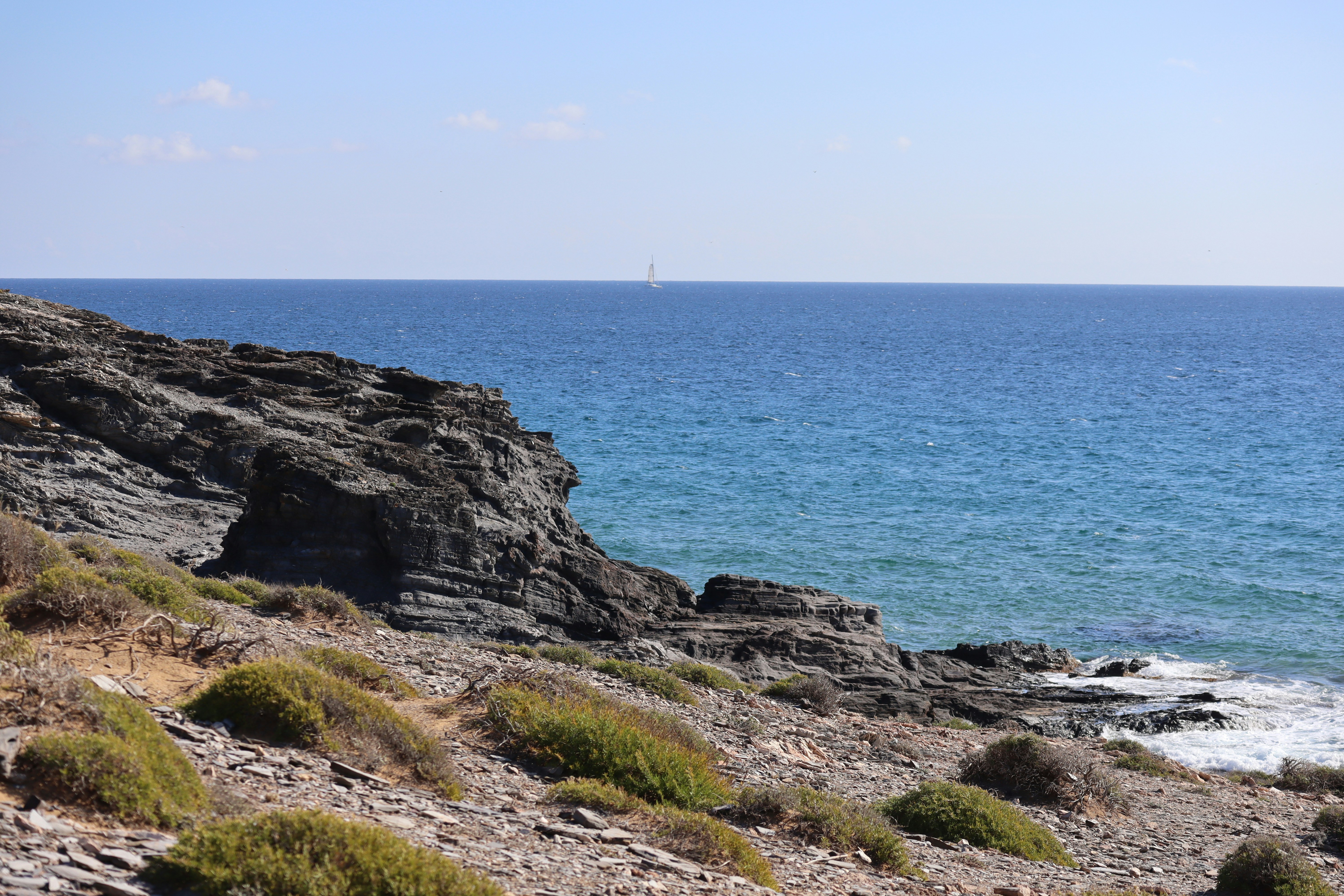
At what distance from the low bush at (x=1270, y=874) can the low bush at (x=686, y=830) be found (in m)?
6.56

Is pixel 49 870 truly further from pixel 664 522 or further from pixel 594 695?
pixel 664 522

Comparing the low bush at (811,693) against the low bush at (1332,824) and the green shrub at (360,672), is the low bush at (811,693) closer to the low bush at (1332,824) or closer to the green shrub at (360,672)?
the low bush at (1332,824)

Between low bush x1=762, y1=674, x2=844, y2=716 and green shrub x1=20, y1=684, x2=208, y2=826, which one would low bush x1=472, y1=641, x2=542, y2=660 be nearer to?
low bush x1=762, y1=674, x2=844, y2=716

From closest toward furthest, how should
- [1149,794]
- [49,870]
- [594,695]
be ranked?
[49,870]
[594,695]
[1149,794]

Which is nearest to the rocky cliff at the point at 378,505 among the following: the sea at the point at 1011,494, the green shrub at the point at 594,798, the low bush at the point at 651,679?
the low bush at the point at 651,679

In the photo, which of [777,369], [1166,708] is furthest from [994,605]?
[777,369]

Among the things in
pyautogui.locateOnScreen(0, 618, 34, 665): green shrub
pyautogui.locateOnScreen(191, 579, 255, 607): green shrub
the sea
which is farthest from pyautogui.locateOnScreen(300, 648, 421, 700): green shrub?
the sea

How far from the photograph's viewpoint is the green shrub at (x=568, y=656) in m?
17.5

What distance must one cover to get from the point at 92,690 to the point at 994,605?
28577 mm

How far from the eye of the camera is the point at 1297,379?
91.2 metres

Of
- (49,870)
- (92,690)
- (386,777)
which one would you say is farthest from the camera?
(386,777)

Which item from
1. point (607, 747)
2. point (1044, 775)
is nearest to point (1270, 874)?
point (1044, 775)

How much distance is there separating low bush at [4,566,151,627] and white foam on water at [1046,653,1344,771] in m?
20.7

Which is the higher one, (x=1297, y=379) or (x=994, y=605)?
(x=1297, y=379)
